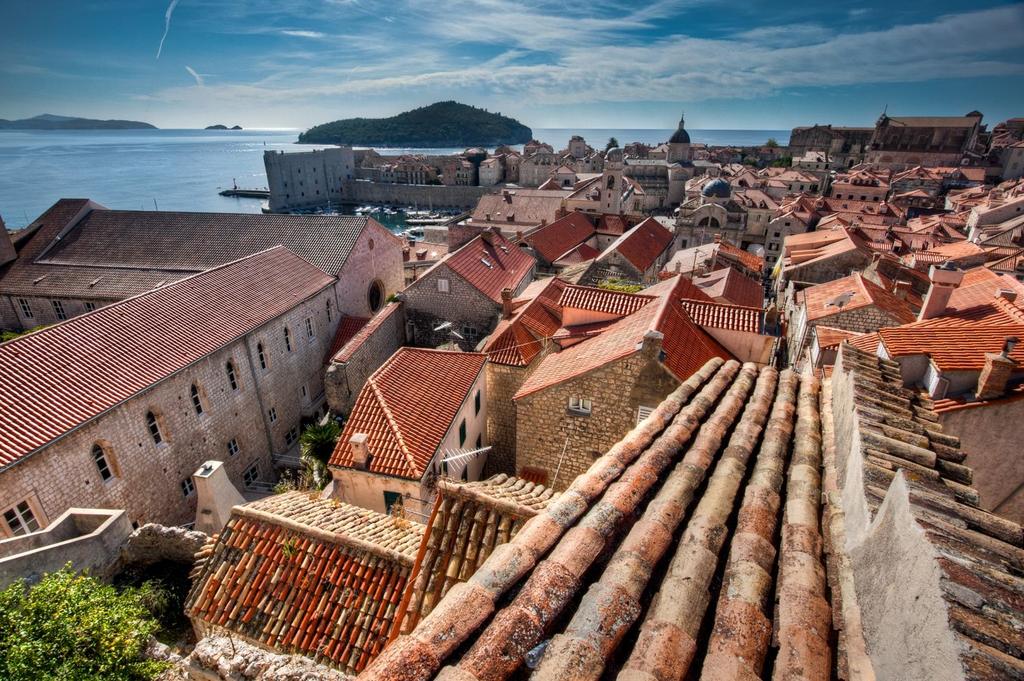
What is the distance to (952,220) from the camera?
47469 millimetres

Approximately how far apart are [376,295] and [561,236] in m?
18.4

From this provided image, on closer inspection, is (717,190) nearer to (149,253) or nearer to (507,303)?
(507,303)

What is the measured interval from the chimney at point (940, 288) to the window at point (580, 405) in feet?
32.6

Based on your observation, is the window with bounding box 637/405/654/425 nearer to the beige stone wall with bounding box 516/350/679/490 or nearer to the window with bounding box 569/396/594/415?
the beige stone wall with bounding box 516/350/679/490

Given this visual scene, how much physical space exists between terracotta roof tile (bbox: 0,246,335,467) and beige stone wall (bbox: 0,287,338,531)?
0.37 meters

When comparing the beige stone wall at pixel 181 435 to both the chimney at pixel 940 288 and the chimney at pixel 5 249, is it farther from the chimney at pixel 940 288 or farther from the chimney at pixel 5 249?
the chimney at pixel 940 288

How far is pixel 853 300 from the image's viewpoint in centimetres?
1709

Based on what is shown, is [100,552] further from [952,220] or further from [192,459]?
[952,220]

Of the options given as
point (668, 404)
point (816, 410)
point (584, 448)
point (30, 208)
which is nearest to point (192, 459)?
point (584, 448)

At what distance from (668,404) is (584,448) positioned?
6.34 m

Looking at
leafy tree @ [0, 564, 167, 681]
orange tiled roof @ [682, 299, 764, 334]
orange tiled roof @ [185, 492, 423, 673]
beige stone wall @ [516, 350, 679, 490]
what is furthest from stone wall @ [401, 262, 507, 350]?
leafy tree @ [0, 564, 167, 681]

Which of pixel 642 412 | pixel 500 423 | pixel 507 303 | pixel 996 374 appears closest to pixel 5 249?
pixel 507 303

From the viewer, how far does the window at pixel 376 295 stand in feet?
94.0

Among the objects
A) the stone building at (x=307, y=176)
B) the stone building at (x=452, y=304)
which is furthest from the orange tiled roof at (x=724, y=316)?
the stone building at (x=307, y=176)
